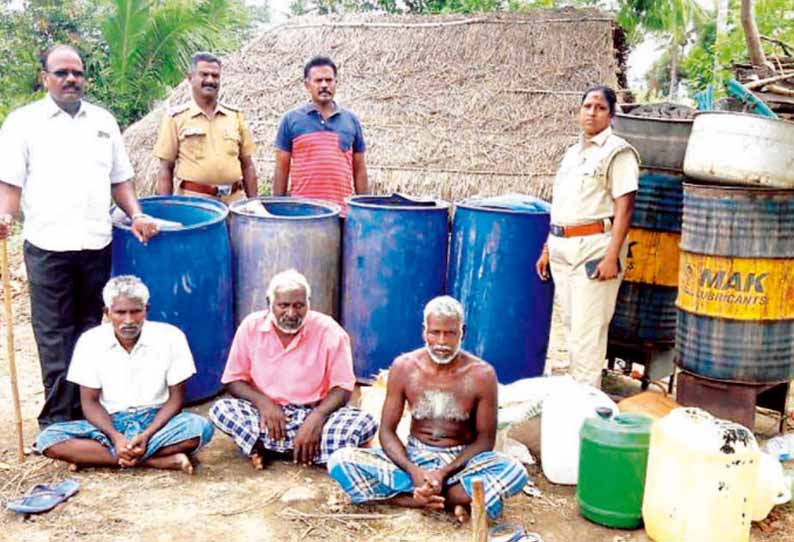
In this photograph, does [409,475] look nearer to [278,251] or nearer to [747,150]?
[278,251]

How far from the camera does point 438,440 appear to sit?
3.68 meters

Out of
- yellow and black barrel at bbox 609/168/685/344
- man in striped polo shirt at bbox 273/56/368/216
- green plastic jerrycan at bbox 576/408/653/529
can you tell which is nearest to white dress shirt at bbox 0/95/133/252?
man in striped polo shirt at bbox 273/56/368/216

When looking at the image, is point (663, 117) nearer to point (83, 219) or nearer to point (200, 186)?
point (200, 186)

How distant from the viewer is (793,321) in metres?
4.31

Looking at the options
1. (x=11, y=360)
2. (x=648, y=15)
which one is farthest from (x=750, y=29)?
(x=648, y=15)

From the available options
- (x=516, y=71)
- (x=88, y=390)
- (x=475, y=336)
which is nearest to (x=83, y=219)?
(x=88, y=390)

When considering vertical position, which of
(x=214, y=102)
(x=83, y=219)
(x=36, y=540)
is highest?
(x=214, y=102)

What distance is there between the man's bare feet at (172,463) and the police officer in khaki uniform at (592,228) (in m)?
2.11

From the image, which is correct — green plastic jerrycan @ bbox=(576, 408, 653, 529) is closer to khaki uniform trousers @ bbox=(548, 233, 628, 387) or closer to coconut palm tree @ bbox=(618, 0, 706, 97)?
khaki uniform trousers @ bbox=(548, 233, 628, 387)

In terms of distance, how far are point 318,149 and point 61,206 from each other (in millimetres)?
1842

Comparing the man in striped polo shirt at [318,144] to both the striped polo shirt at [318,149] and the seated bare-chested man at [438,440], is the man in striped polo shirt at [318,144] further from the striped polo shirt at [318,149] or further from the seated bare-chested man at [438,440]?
the seated bare-chested man at [438,440]

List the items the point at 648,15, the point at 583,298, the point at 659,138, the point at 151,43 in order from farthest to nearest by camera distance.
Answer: the point at 648,15 → the point at 151,43 → the point at 659,138 → the point at 583,298

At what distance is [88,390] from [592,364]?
8.46 feet

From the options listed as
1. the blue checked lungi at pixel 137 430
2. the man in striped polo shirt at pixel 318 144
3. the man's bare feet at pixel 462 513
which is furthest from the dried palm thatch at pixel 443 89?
the man's bare feet at pixel 462 513
